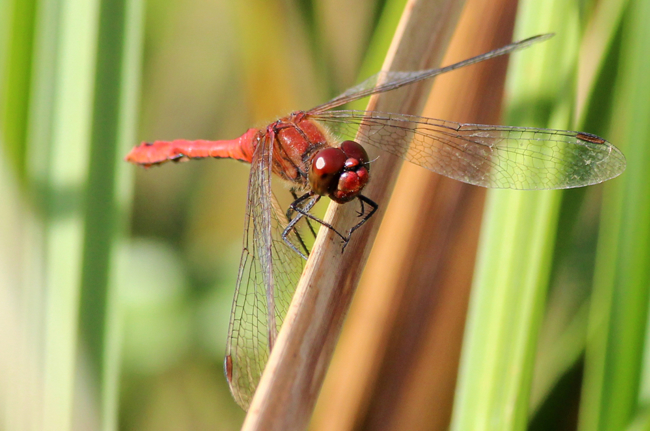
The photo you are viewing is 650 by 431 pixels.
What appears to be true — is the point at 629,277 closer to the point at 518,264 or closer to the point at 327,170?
the point at 518,264

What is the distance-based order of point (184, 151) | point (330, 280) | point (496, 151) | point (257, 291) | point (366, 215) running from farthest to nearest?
point (184, 151) → point (496, 151) → point (257, 291) → point (366, 215) → point (330, 280)

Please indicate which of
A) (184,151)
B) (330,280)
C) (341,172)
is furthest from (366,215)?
(184,151)

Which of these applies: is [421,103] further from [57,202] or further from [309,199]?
[57,202]

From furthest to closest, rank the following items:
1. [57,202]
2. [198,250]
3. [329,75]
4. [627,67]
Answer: [198,250]
[329,75]
[57,202]
[627,67]

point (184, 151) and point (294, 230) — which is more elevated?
point (184, 151)

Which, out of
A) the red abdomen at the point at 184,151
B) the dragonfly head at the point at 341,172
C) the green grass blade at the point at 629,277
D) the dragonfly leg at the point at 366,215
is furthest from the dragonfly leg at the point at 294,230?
the green grass blade at the point at 629,277

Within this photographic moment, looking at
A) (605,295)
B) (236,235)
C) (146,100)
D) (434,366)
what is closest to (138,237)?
(236,235)

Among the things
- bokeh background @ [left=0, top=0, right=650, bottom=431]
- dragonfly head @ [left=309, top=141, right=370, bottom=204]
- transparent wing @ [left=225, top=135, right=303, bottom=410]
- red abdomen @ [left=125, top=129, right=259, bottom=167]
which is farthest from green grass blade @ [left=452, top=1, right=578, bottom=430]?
red abdomen @ [left=125, top=129, right=259, bottom=167]
